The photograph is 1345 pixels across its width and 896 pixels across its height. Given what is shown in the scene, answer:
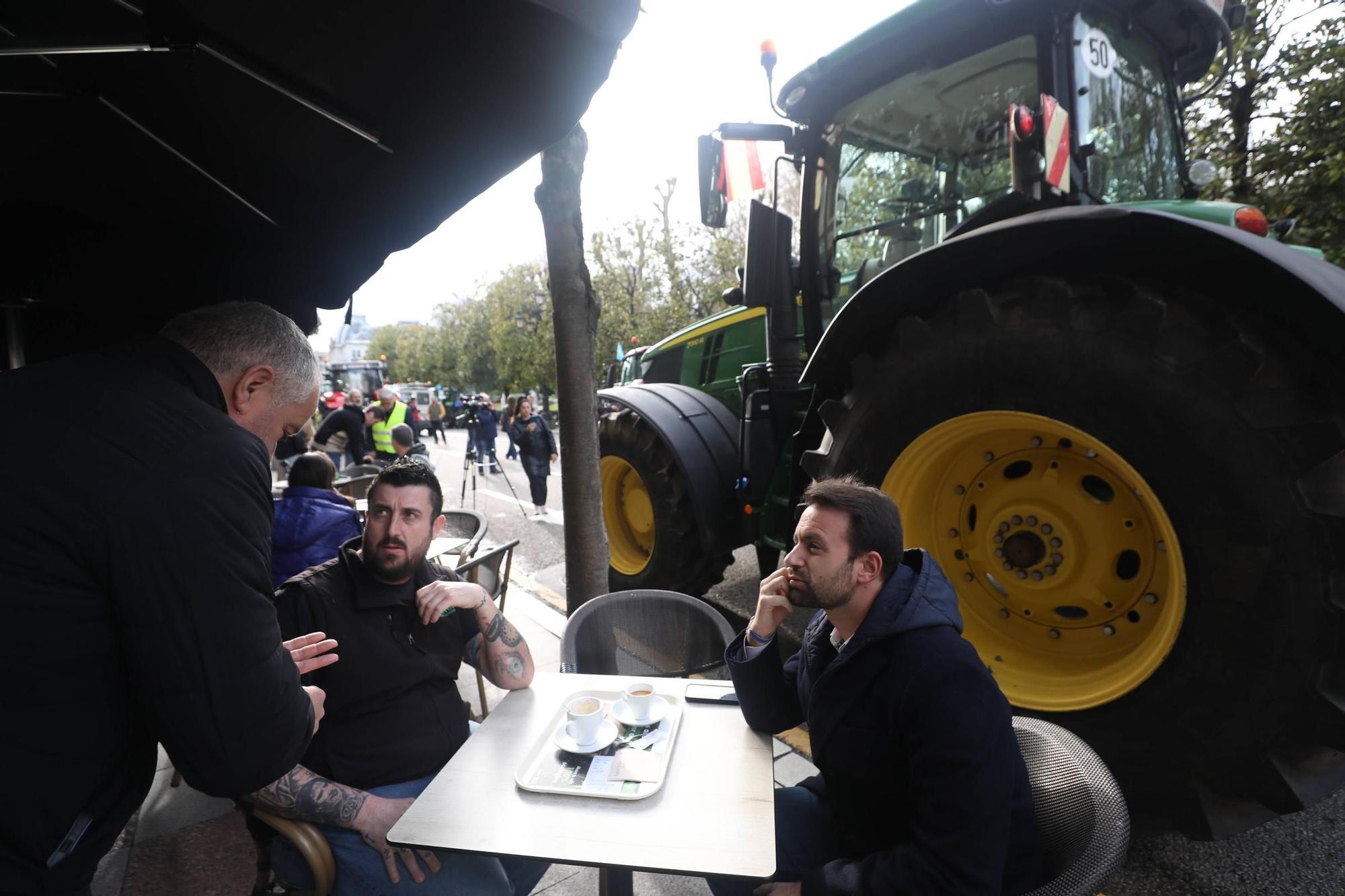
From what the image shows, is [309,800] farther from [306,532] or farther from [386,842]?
[306,532]

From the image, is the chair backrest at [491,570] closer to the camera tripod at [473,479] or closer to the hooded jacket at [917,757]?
the hooded jacket at [917,757]

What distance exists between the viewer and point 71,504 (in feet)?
3.55

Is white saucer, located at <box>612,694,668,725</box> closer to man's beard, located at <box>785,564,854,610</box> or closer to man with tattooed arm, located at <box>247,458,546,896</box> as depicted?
man with tattooed arm, located at <box>247,458,546,896</box>

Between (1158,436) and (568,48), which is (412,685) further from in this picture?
(1158,436)

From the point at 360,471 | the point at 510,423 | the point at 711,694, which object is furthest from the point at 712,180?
the point at 510,423

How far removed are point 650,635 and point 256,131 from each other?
2.19 meters

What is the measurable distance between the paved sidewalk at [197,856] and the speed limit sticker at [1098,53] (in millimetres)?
3049

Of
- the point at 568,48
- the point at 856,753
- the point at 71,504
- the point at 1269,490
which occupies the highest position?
the point at 568,48

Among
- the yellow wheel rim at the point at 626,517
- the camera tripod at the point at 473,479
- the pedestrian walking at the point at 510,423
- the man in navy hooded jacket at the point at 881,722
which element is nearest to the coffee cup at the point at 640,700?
the man in navy hooded jacket at the point at 881,722

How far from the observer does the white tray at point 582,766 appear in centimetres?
167

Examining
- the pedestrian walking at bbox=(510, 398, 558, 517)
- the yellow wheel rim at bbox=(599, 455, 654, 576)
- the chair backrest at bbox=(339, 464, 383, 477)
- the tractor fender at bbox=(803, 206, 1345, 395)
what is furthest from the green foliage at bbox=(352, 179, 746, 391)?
the tractor fender at bbox=(803, 206, 1345, 395)

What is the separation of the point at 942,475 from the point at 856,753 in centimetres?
141

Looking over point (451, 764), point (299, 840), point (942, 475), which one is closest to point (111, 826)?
point (299, 840)

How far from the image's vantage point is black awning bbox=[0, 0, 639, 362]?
1.50 metres
